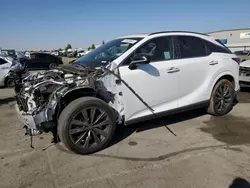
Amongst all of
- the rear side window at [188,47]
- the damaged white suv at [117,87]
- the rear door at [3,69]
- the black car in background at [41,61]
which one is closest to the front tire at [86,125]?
the damaged white suv at [117,87]

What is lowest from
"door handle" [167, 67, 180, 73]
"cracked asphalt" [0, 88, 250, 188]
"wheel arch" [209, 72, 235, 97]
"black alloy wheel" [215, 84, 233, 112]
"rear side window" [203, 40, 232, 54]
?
"cracked asphalt" [0, 88, 250, 188]

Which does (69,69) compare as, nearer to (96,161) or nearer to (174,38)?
(96,161)

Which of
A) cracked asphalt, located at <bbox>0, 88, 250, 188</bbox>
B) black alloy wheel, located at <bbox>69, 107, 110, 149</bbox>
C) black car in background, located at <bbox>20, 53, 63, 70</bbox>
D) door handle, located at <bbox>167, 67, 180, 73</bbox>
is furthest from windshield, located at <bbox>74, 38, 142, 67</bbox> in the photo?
black car in background, located at <bbox>20, 53, 63, 70</bbox>

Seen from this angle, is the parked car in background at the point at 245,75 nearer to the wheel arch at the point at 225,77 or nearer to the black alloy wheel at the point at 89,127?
the wheel arch at the point at 225,77

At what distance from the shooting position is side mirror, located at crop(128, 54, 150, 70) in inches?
151

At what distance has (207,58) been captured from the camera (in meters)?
4.96

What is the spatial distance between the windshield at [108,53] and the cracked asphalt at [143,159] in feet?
4.67

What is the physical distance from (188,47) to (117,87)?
1.86m

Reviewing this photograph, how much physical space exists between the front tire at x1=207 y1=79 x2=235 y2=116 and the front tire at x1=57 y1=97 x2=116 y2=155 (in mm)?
2532

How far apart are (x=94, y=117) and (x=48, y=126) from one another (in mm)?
699

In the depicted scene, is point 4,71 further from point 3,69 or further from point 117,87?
point 117,87

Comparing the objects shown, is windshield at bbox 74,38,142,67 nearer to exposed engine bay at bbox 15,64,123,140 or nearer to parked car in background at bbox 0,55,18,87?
exposed engine bay at bbox 15,64,123,140

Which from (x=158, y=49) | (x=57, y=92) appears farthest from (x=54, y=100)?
(x=158, y=49)

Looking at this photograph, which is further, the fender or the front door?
the front door
